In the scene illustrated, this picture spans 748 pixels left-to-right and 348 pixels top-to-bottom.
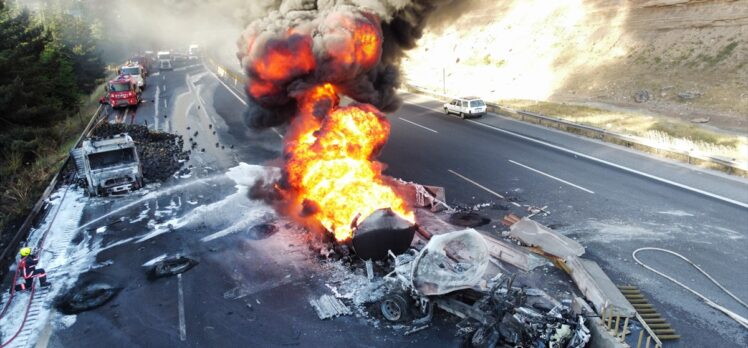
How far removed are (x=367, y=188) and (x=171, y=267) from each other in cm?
617

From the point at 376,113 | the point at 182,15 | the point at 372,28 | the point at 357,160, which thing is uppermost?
the point at 182,15

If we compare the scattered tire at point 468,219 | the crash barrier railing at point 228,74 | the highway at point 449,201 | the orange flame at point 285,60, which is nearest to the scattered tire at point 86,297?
the highway at point 449,201

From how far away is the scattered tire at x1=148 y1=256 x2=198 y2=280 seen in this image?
1313cm

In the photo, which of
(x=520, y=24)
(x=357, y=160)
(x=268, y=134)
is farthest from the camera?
(x=520, y=24)

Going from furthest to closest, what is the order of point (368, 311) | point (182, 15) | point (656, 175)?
point (182, 15) → point (656, 175) → point (368, 311)

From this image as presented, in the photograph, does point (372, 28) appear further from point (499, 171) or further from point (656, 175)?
point (656, 175)

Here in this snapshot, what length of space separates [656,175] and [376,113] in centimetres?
1291

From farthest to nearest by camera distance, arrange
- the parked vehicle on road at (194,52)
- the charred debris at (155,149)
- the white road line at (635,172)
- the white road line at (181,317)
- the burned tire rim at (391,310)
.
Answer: the parked vehicle on road at (194,52), the charred debris at (155,149), the white road line at (635,172), the burned tire rim at (391,310), the white road line at (181,317)

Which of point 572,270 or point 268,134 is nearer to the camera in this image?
point 572,270

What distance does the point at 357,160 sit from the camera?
49.5ft

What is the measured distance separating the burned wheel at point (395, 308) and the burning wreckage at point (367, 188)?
0.03 meters

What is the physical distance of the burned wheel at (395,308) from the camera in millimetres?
10469

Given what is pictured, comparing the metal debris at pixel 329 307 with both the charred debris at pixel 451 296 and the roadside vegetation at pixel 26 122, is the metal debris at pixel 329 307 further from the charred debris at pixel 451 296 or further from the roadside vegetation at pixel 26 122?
the roadside vegetation at pixel 26 122

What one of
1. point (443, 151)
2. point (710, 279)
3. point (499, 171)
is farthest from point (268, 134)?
point (710, 279)
